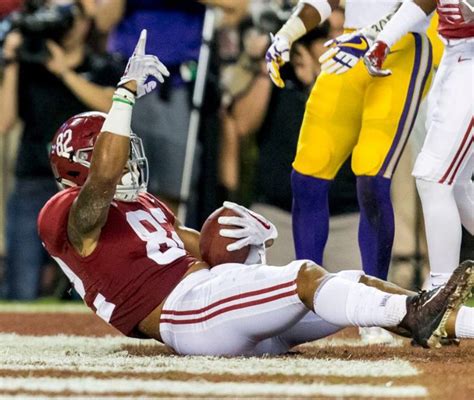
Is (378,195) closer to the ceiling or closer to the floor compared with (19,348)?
A: closer to the ceiling

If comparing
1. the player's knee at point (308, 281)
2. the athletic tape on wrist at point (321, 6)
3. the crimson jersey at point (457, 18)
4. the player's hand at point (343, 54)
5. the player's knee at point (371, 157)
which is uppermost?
the crimson jersey at point (457, 18)

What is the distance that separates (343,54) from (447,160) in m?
0.60

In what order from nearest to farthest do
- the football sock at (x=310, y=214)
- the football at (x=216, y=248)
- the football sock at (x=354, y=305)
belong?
the football sock at (x=354, y=305) → the football at (x=216, y=248) → the football sock at (x=310, y=214)

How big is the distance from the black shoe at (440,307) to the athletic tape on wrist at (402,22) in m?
1.21

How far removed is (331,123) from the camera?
4516 mm

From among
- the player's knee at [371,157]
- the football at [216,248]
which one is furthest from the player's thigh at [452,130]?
the football at [216,248]

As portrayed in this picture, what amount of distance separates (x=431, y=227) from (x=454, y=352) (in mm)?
519

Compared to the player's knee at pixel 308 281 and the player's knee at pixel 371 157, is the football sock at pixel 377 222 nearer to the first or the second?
the player's knee at pixel 371 157

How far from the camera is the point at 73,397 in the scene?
2604 millimetres

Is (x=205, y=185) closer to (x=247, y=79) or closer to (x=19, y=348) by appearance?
(x=247, y=79)

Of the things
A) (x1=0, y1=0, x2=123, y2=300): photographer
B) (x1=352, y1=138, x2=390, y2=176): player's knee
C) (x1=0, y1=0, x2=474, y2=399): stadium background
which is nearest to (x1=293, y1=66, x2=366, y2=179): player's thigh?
(x1=352, y1=138, x2=390, y2=176): player's knee

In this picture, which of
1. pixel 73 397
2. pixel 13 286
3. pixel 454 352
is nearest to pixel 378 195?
pixel 454 352

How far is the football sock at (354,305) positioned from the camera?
3.21m

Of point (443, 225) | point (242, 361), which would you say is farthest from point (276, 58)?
point (242, 361)
